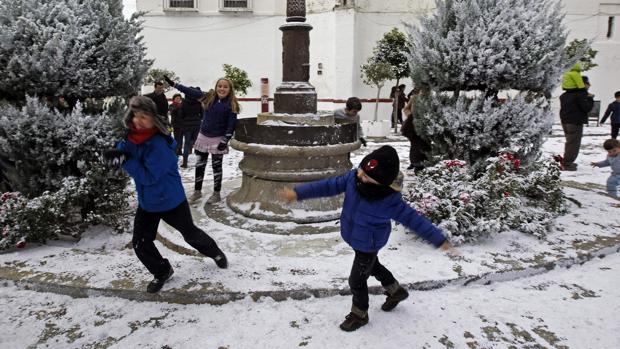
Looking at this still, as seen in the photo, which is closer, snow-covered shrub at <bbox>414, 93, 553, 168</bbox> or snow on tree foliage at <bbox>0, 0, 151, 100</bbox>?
snow on tree foliage at <bbox>0, 0, 151, 100</bbox>

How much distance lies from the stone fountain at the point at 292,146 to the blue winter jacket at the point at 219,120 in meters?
0.15

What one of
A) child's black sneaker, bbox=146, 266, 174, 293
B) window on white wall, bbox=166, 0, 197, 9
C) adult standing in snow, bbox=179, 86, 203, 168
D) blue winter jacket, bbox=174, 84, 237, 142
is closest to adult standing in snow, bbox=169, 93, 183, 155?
adult standing in snow, bbox=179, 86, 203, 168

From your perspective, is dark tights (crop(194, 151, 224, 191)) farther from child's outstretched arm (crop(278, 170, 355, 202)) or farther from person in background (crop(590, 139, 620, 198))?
person in background (crop(590, 139, 620, 198))

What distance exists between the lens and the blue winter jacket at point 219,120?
16.5 ft

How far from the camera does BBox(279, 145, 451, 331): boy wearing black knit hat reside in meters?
2.62

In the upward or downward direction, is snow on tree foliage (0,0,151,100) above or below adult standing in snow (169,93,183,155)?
above

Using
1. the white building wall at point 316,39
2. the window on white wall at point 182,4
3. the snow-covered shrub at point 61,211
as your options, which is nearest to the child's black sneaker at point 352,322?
the snow-covered shrub at point 61,211

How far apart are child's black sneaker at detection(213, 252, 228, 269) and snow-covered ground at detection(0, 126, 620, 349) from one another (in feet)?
0.21

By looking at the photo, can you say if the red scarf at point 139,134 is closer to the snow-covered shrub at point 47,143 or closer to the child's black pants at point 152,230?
the child's black pants at point 152,230

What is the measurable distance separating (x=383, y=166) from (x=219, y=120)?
303cm

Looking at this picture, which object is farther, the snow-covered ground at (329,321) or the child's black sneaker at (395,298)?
the child's black sneaker at (395,298)

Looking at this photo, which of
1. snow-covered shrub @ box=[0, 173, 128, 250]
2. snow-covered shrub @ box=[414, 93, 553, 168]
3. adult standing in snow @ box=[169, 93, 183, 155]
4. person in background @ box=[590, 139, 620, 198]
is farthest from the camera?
adult standing in snow @ box=[169, 93, 183, 155]

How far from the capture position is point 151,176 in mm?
3070

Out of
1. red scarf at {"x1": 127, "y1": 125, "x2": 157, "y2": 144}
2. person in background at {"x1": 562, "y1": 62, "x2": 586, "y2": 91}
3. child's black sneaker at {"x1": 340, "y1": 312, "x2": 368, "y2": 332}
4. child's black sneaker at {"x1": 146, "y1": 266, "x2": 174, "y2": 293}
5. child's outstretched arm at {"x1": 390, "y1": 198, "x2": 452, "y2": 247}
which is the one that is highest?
person in background at {"x1": 562, "y1": 62, "x2": 586, "y2": 91}
